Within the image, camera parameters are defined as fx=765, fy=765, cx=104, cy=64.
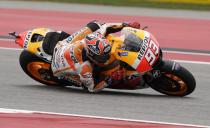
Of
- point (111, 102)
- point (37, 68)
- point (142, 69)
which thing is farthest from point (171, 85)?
point (37, 68)

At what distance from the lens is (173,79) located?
10109 millimetres

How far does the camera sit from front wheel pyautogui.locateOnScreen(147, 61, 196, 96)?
10047 mm

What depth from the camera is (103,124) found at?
27.9 feet

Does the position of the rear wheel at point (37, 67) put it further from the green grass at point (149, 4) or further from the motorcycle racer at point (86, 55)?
the green grass at point (149, 4)

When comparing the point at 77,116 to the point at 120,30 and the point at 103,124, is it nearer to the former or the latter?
the point at 103,124

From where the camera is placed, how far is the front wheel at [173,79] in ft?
33.0

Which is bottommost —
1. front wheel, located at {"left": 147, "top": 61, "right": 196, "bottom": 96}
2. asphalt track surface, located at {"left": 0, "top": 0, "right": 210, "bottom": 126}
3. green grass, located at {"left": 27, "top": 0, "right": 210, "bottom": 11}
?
green grass, located at {"left": 27, "top": 0, "right": 210, "bottom": 11}

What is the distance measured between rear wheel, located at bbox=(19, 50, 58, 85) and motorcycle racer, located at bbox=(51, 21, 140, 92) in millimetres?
240

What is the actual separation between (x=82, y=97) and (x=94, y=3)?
1151 cm

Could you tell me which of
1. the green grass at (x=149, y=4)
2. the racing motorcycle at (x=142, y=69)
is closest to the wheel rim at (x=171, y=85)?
the racing motorcycle at (x=142, y=69)

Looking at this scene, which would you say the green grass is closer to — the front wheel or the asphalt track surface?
the asphalt track surface

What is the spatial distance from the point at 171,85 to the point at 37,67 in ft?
6.49

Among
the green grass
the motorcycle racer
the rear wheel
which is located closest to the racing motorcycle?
the motorcycle racer

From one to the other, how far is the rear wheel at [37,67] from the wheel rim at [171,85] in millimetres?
1578
